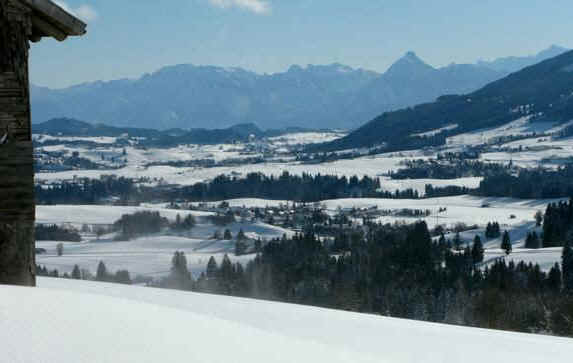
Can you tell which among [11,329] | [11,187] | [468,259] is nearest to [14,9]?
[11,187]

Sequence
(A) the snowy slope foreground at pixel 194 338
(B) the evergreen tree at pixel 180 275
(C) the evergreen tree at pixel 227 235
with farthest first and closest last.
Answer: (C) the evergreen tree at pixel 227 235 < (B) the evergreen tree at pixel 180 275 < (A) the snowy slope foreground at pixel 194 338

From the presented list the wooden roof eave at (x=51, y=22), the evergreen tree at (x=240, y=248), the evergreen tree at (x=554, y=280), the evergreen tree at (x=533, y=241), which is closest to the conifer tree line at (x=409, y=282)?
the evergreen tree at (x=554, y=280)

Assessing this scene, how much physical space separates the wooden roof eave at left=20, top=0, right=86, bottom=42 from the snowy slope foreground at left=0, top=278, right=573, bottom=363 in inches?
182

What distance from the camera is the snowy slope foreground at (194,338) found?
7.23 m

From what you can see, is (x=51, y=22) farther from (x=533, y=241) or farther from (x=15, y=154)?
(x=533, y=241)

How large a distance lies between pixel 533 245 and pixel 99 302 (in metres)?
128

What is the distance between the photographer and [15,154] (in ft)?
35.5

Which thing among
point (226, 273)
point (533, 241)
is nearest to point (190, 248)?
point (226, 273)

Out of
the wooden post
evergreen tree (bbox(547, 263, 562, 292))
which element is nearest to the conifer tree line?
evergreen tree (bbox(547, 263, 562, 292))

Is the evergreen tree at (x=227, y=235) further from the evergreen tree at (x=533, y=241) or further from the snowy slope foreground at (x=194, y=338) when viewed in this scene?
the snowy slope foreground at (x=194, y=338)

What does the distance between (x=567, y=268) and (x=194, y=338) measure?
86007mm

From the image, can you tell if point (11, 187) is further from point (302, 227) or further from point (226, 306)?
point (302, 227)

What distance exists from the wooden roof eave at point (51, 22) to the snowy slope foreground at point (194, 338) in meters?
4.61

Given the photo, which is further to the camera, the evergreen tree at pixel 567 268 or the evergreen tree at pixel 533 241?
the evergreen tree at pixel 533 241
